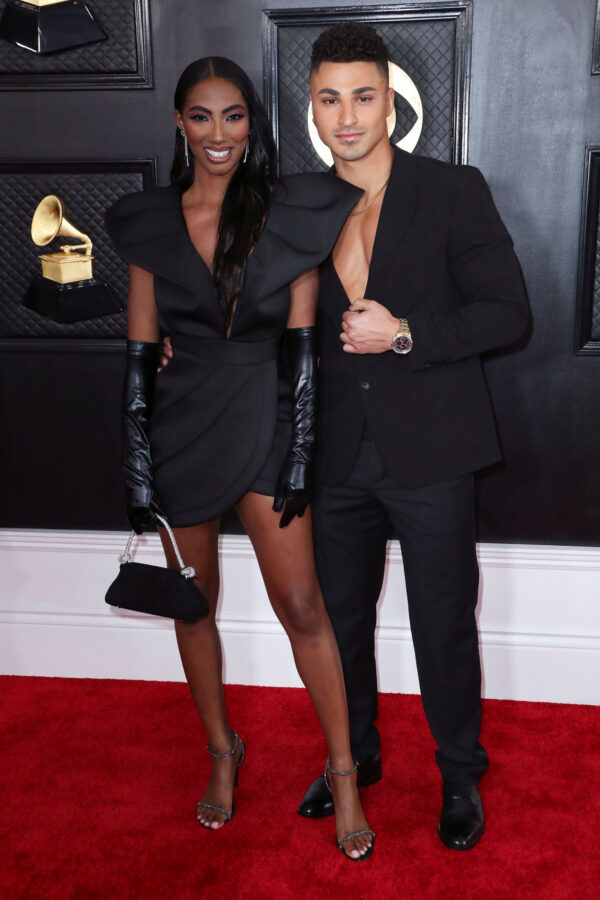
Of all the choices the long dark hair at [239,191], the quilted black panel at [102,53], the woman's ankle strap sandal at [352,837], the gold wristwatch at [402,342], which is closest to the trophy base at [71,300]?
the quilted black panel at [102,53]

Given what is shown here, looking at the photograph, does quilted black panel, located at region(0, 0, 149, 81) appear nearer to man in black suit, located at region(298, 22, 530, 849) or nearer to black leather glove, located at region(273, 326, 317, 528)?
man in black suit, located at region(298, 22, 530, 849)

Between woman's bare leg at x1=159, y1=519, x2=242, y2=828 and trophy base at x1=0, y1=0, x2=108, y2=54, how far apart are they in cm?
181

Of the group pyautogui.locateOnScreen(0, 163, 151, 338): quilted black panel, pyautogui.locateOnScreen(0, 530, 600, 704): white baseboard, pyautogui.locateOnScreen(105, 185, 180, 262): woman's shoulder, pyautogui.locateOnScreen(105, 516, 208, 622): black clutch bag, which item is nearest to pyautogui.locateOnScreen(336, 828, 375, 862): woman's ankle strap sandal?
pyautogui.locateOnScreen(105, 516, 208, 622): black clutch bag

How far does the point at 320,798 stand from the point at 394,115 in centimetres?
229

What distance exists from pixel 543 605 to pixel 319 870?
4.46 feet

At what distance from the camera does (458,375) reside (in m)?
2.46

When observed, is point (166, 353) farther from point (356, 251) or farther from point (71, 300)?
point (71, 300)

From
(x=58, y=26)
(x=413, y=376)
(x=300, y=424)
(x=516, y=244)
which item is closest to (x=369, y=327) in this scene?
(x=413, y=376)

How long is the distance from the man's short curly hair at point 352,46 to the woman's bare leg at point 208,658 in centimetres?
134

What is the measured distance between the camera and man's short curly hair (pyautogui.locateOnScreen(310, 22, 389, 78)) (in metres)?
2.26

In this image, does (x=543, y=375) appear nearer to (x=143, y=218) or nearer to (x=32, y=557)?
(x=143, y=218)

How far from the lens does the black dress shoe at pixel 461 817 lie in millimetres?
2594

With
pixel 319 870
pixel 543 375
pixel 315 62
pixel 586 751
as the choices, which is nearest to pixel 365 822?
pixel 319 870

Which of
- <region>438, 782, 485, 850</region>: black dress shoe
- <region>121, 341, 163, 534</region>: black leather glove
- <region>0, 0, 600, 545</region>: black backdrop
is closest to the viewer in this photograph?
<region>121, 341, 163, 534</region>: black leather glove
